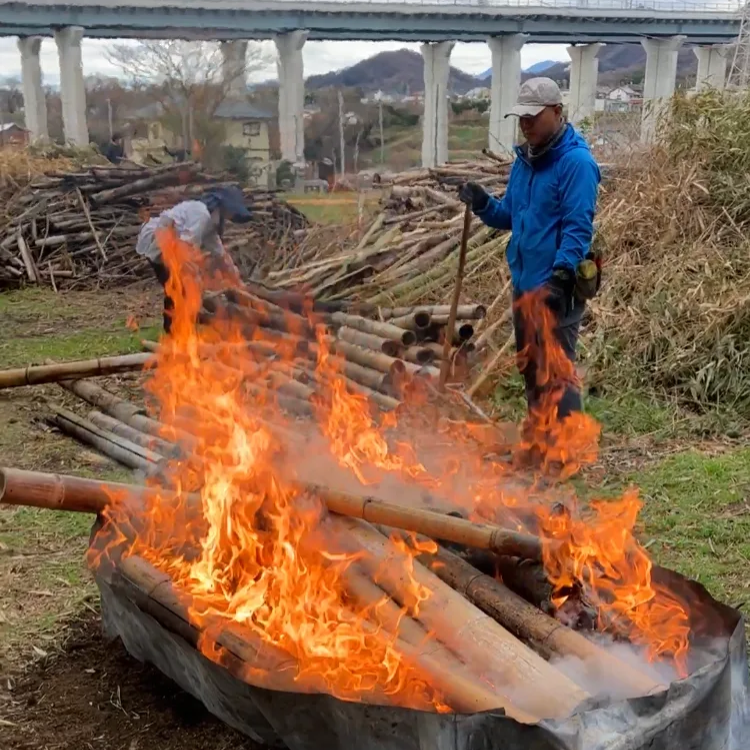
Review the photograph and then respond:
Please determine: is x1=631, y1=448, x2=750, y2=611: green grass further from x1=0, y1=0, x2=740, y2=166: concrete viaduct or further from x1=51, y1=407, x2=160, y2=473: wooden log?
x1=0, y1=0, x2=740, y2=166: concrete viaduct

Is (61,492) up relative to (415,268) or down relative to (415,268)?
up

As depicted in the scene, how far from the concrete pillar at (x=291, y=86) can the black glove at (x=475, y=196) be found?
27860 millimetres

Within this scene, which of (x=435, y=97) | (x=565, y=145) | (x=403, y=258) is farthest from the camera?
(x=435, y=97)

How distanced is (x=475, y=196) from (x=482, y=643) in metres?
3.58

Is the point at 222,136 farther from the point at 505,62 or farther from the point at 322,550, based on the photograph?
the point at 505,62

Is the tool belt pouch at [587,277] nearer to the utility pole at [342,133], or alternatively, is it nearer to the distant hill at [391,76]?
the utility pole at [342,133]

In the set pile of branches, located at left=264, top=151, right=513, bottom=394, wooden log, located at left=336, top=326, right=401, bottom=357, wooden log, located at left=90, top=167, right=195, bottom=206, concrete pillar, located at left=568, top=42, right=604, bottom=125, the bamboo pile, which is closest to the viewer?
the bamboo pile

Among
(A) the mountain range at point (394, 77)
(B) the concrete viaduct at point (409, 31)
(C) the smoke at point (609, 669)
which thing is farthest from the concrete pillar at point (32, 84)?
(C) the smoke at point (609, 669)

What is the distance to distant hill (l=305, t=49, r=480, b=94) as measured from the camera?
143ft

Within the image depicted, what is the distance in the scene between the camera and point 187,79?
15.6 metres

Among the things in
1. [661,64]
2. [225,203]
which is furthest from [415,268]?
[661,64]

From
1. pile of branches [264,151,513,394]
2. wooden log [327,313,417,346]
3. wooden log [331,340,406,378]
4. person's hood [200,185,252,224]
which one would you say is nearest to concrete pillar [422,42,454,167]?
pile of branches [264,151,513,394]

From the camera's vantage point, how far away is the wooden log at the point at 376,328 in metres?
7.23

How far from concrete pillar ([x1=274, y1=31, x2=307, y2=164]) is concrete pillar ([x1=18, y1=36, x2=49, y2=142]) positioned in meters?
9.67
